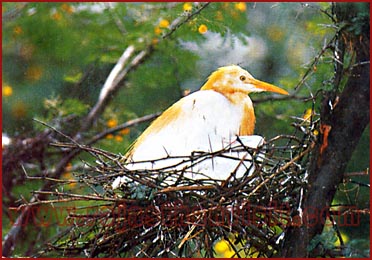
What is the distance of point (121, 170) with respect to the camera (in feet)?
9.62

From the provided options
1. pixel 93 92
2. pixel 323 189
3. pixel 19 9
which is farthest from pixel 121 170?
pixel 19 9

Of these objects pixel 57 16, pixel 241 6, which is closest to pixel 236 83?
pixel 241 6

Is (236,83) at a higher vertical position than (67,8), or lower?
lower

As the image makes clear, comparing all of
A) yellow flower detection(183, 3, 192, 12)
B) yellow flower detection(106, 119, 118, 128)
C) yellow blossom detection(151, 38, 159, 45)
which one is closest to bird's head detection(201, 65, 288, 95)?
yellow flower detection(183, 3, 192, 12)

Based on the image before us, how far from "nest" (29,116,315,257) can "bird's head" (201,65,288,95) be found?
377 mm

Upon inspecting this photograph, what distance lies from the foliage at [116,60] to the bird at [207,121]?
0.44 m

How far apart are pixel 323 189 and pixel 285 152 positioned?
0.75 ft

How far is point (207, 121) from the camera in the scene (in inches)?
130

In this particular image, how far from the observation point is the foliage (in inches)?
164

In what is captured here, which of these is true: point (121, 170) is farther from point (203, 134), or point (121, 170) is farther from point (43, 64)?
point (43, 64)

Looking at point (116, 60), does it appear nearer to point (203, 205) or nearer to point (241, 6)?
point (241, 6)

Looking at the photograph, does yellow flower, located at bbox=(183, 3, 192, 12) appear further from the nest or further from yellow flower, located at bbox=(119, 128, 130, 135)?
the nest

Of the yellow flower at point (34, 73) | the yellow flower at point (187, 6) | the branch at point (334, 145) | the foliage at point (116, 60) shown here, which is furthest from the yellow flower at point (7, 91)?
the branch at point (334, 145)

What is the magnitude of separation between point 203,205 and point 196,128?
50 cm
